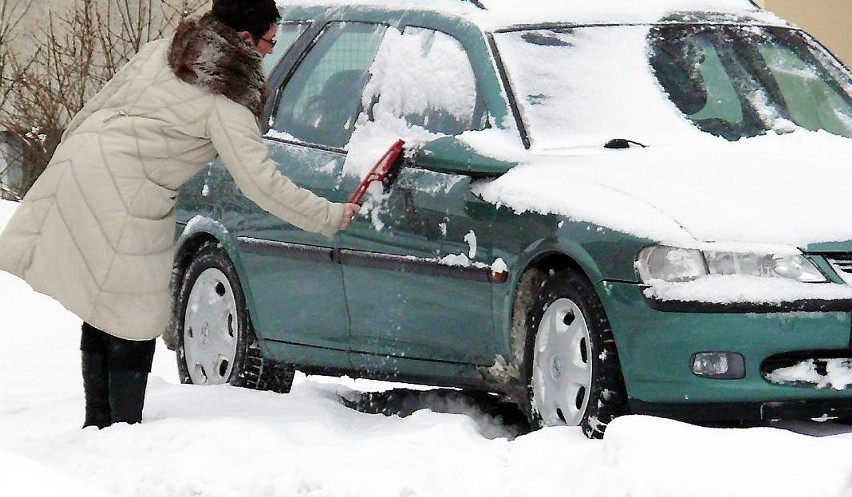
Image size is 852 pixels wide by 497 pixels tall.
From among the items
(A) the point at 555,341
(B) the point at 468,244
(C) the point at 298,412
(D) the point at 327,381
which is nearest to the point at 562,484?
(A) the point at 555,341

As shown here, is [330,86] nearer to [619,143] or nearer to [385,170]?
[385,170]

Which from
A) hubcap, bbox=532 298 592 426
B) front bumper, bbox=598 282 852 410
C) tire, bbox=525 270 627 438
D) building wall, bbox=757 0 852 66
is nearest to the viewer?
front bumper, bbox=598 282 852 410

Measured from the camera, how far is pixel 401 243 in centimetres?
714

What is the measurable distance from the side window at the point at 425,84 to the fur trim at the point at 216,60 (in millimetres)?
808

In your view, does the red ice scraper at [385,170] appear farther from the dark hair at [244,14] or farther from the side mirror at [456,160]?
the dark hair at [244,14]

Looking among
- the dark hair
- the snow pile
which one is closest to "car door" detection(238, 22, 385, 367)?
the dark hair

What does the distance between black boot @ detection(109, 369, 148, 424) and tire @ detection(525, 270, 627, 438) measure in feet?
4.44

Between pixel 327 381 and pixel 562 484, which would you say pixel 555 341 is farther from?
pixel 327 381

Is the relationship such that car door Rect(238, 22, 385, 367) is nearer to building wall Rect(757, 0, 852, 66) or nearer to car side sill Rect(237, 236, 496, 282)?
car side sill Rect(237, 236, 496, 282)

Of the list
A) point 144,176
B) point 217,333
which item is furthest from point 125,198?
point 217,333

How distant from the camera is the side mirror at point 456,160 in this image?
672 centimetres

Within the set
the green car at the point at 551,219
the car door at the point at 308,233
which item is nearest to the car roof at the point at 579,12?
the green car at the point at 551,219

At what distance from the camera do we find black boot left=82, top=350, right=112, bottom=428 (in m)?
6.90

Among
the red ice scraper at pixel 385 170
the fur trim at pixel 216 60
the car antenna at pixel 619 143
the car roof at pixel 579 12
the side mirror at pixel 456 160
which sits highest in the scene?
the fur trim at pixel 216 60
